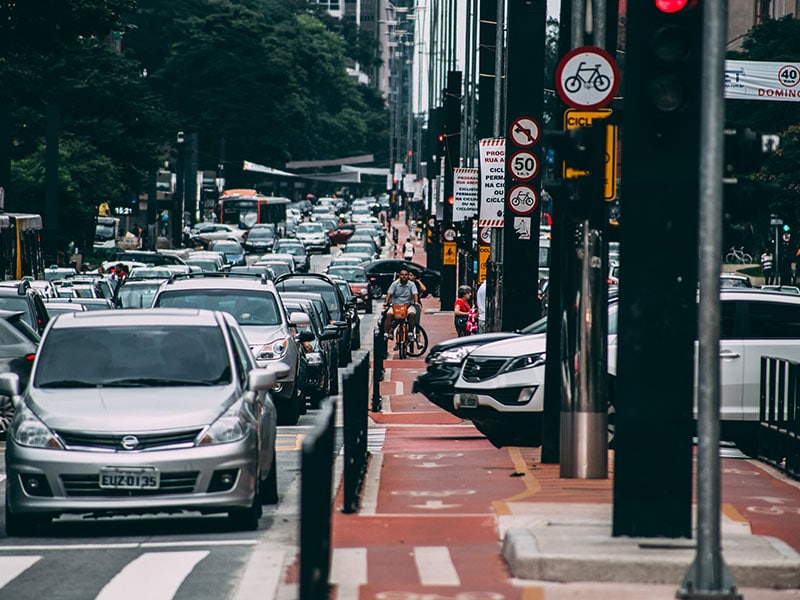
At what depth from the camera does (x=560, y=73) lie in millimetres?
13625

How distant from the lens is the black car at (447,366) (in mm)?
18750

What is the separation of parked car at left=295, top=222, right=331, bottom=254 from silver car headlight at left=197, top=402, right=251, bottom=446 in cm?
8372

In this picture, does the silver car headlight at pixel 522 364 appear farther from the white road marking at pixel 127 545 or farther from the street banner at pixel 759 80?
the street banner at pixel 759 80

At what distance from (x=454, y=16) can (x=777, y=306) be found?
1742 inches

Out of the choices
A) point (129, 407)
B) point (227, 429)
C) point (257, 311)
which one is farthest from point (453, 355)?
point (129, 407)

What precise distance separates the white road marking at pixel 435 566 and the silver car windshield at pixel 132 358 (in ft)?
7.99

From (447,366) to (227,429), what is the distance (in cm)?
777

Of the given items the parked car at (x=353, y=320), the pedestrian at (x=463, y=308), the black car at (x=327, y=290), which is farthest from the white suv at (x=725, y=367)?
the parked car at (x=353, y=320)

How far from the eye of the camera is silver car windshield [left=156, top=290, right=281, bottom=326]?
21.4m

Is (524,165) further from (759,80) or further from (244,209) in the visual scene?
(244,209)

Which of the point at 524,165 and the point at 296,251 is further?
the point at 296,251

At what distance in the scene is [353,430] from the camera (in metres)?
12.7

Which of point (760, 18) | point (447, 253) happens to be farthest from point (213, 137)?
point (447, 253)

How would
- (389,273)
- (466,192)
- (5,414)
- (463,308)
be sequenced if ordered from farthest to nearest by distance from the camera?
(389,273) < (463,308) < (466,192) < (5,414)
